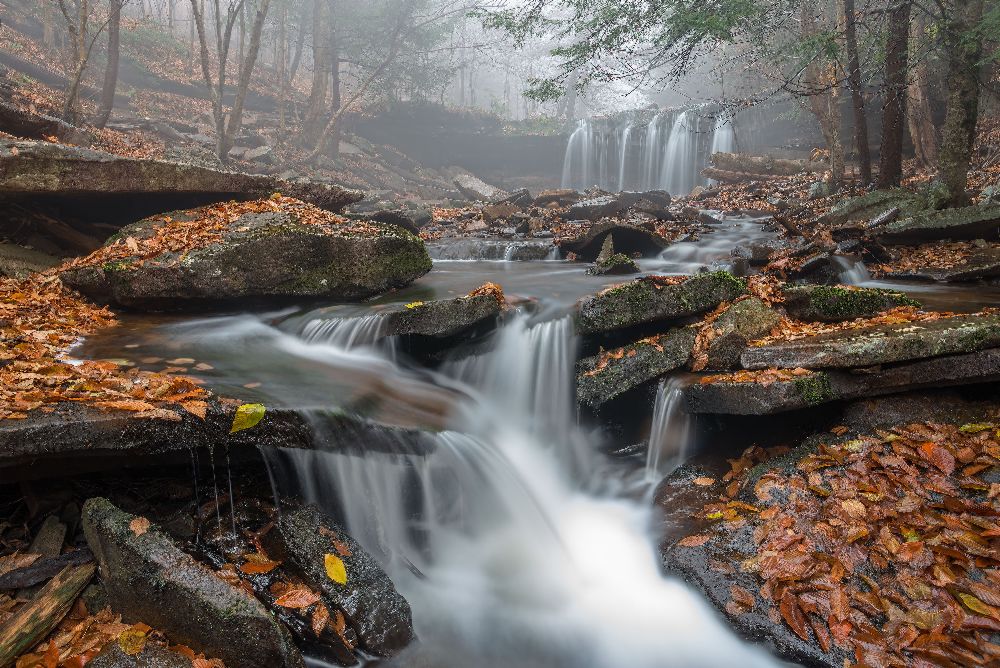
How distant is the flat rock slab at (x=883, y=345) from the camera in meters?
4.19

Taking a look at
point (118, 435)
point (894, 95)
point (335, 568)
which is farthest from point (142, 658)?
point (894, 95)

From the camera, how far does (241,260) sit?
6.88 m

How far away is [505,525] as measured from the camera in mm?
4812

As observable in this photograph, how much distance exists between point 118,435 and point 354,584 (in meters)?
1.65

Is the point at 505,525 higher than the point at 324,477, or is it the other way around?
the point at 324,477

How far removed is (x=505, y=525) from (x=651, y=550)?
1.27 m

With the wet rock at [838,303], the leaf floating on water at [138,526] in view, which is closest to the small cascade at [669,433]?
the wet rock at [838,303]

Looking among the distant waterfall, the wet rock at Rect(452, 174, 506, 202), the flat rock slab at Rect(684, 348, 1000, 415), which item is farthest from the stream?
the distant waterfall

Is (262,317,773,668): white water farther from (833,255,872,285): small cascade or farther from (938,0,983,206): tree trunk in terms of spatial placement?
(938,0,983,206): tree trunk

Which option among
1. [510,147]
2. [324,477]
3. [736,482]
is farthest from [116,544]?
[510,147]

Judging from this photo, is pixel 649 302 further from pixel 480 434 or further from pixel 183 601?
pixel 183 601

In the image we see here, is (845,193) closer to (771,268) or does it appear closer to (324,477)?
(771,268)

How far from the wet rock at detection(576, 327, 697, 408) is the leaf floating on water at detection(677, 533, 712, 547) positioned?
1.76m

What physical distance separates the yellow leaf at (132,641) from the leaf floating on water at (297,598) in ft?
2.14
